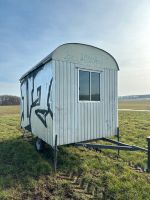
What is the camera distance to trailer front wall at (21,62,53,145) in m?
5.34

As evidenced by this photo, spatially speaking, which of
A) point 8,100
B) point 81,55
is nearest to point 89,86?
point 81,55

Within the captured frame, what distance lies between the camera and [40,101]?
21.0 ft

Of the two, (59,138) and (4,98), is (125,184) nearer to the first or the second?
(59,138)

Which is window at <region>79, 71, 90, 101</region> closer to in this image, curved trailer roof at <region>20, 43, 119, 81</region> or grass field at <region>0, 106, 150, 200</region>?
curved trailer roof at <region>20, 43, 119, 81</region>

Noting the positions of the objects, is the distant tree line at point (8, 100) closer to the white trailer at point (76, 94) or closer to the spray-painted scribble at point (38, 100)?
the spray-painted scribble at point (38, 100)

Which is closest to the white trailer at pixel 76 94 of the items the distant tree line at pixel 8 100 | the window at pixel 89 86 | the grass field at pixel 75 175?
the window at pixel 89 86

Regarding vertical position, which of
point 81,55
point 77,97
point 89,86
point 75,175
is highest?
point 81,55

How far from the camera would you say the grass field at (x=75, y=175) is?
3727 mm

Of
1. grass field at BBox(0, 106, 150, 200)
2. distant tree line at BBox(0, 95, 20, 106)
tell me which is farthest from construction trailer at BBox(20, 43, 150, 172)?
distant tree line at BBox(0, 95, 20, 106)

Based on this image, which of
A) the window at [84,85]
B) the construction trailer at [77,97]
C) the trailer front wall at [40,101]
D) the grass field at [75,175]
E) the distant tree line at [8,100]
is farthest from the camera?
the distant tree line at [8,100]

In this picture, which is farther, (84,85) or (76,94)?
(84,85)

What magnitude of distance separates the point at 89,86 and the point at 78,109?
0.89m

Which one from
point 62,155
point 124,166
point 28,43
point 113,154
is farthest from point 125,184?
point 28,43

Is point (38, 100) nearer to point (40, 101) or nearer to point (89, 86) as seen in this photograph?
point (40, 101)
